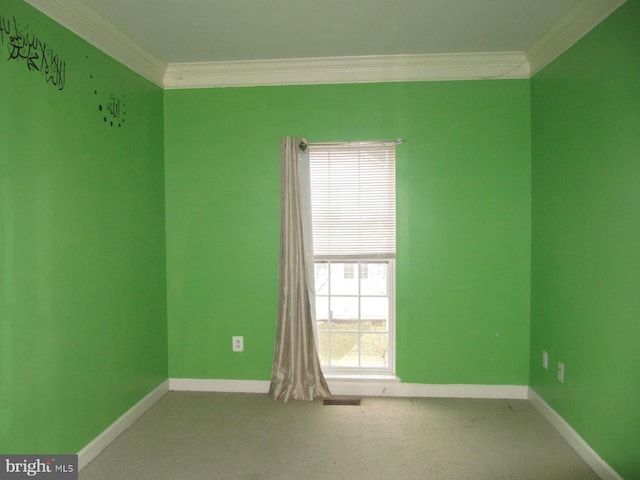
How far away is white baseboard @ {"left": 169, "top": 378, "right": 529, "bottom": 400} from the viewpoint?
9.93ft

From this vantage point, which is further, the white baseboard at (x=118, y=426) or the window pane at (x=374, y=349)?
the window pane at (x=374, y=349)

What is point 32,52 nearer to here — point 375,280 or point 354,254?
point 354,254

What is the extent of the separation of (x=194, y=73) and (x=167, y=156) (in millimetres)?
669

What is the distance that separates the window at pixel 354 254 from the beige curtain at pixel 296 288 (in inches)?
4.8

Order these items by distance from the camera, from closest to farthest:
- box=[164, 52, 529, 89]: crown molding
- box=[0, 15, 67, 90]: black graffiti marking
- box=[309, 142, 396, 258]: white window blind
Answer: box=[0, 15, 67, 90]: black graffiti marking
box=[164, 52, 529, 89]: crown molding
box=[309, 142, 396, 258]: white window blind

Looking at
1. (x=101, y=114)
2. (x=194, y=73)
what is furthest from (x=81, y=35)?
(x=194, y=73)

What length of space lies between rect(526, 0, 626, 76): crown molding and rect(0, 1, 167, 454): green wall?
2744 mm

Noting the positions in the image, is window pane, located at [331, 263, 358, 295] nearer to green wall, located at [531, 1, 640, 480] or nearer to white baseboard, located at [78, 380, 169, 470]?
green wall, located at [531, 1, 640, 480]

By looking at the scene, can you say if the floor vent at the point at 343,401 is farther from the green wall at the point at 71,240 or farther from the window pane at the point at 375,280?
the green wall at the point at 71,240

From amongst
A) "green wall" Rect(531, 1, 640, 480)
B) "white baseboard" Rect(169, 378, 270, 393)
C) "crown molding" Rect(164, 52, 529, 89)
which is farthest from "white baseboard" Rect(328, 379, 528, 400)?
"crown molding" Rect(164, 52, 529, 89)

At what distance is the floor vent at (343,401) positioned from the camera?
9.77 feet

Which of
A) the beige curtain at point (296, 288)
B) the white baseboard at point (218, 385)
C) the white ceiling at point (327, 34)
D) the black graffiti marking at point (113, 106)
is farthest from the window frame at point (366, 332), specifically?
the black graffiti marking at point (113, 106)

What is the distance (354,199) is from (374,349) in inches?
46.6

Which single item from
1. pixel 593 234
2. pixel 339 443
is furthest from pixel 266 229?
pixel 593 234
